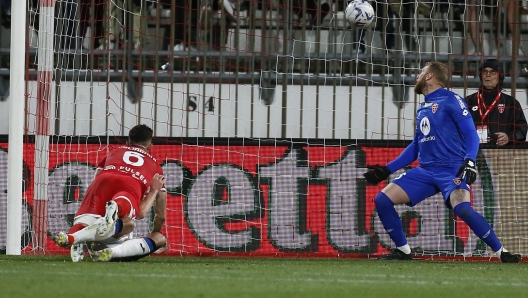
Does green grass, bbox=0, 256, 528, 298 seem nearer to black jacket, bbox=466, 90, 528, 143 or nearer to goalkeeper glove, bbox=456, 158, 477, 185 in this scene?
goalkeeper glove, bbox=456, 158, 477, 185

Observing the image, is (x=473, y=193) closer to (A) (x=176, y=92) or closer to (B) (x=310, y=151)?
(B) (x=310, y=151)

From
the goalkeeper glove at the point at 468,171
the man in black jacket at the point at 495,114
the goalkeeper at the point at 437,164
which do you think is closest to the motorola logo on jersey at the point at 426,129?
the goalkeeper at the point at 437,164

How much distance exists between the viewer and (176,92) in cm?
1140

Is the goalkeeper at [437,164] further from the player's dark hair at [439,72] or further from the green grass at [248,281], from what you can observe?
the green grass at [248,281]

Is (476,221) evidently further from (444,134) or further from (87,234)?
(87,234)

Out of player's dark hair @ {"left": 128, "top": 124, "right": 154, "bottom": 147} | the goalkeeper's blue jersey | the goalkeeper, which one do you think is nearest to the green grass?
the goalkeeper

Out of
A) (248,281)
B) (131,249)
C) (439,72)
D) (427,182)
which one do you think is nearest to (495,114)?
(439,72)

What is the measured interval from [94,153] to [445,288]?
480 cm

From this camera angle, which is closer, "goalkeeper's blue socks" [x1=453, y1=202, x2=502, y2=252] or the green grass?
the green grass

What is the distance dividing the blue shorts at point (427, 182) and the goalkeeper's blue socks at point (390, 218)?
0.17 meters

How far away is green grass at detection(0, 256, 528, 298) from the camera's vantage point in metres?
4.85

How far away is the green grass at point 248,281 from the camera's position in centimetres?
485

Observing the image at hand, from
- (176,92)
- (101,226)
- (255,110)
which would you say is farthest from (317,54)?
(101,226)

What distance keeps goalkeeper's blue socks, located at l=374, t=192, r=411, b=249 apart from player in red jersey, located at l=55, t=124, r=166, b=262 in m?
1.79
